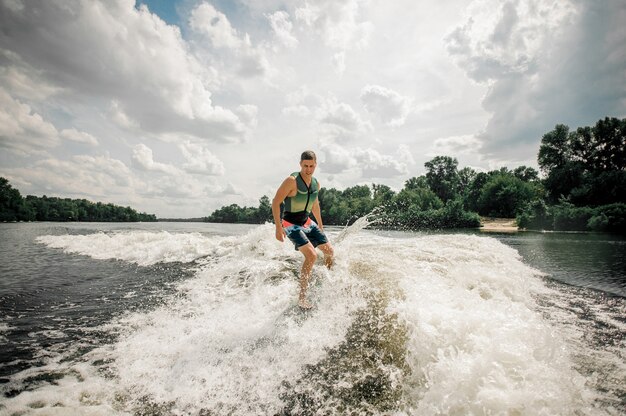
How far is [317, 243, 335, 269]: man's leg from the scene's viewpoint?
6285mm

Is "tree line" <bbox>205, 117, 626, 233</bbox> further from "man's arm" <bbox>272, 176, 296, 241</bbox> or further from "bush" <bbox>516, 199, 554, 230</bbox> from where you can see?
"man's arm" <bbox>272, 176, 296, 241</bbox>

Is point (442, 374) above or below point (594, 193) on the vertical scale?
below

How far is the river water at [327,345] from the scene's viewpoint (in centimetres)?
276

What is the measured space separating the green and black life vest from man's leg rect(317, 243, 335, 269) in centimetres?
78

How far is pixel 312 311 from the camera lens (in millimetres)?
5227

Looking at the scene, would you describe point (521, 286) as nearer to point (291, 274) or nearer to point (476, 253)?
point (476, 253)

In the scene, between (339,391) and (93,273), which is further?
(93,273)

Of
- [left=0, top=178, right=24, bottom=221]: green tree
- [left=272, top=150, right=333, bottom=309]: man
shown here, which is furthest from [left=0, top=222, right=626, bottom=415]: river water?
[left=0, top=178, right=24, bottom=221]: green tree

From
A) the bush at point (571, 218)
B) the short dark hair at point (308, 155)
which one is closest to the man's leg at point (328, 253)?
the short dark hair at point (308, 155)

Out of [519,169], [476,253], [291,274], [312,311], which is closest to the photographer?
[312,311]

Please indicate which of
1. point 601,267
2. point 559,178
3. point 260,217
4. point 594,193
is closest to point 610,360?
point 601,267

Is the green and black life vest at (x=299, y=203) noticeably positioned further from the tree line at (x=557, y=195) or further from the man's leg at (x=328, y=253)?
the tree line at (x=557, y=195)

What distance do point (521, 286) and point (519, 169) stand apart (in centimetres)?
12944

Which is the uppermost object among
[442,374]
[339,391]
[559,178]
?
[559,178]
